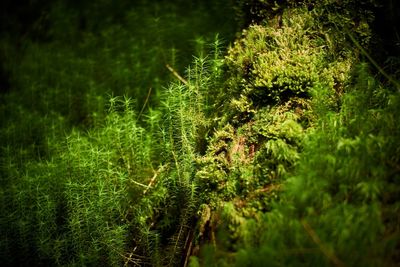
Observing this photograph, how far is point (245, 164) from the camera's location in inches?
83.4

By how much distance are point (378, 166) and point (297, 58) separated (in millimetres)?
973

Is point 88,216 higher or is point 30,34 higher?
point 30,34

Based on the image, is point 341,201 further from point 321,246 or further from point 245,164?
point 245,164

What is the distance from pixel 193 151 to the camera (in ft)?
8.17

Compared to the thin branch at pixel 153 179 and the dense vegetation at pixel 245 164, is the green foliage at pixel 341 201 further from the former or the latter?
the thin branch at pixel 153 179

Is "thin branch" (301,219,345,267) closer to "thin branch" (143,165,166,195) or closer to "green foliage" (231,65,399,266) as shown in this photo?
"green foliage" (231,65,399,266)

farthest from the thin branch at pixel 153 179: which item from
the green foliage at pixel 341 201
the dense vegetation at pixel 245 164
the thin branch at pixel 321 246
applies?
the thin branch at pixel 321 246

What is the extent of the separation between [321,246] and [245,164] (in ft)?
2.46

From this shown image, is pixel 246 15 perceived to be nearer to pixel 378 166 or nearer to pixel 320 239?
pixel 378 166

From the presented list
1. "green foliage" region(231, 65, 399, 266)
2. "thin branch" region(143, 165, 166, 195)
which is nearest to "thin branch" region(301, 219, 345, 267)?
"green foliage" region(231, 65, 399, 266)

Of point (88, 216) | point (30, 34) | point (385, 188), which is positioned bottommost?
point (88, 216)

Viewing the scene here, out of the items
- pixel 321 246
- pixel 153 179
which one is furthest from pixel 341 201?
pixel 153 179

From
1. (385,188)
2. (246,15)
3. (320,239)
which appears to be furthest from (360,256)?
(246,15)

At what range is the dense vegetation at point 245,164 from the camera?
1666 mm
